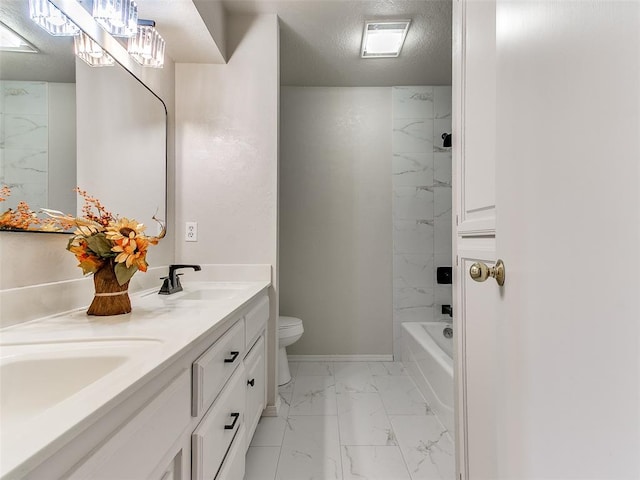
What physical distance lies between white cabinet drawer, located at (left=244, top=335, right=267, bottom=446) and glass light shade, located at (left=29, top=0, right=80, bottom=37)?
4.47ft

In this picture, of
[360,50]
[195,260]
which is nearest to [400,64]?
[360,50]

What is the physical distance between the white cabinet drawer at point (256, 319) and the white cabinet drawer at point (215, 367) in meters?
0.13

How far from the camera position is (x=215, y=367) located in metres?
0.92

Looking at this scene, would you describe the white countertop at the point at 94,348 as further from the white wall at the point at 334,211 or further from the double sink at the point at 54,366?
the white wall at the point at 334,211

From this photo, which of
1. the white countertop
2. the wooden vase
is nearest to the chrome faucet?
the white countertop

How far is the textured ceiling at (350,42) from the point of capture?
1911 mm

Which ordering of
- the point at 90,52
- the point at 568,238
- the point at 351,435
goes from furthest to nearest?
1. the point at 351,435
2. the point at 90,52
3. the point at 568,238

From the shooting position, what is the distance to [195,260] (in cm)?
196

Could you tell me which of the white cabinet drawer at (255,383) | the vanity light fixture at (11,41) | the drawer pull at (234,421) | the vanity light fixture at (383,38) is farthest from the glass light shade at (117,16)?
the drawer pull at (234,421)

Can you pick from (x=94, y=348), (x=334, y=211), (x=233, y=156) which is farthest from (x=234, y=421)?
(x=334, y=211)

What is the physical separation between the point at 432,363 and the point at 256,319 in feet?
3.94

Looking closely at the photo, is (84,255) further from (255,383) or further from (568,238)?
(568,238)

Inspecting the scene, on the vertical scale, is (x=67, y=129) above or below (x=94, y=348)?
above

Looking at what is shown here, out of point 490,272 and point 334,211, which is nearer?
point 490,272
